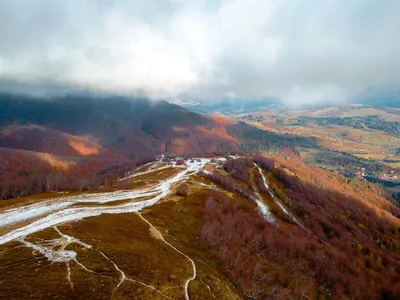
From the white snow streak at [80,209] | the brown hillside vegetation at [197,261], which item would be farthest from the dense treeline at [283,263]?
the white snow streak at [80,209]

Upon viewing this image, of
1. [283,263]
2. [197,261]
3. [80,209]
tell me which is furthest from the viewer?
[283,263]

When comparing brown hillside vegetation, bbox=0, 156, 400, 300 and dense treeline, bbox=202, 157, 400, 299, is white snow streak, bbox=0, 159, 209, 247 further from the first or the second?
dense treeline, bbox=202, 157, 400, 299

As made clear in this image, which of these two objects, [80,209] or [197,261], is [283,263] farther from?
[80,209]

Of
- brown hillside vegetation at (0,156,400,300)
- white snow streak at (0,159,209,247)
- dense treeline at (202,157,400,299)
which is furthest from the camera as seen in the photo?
dense treeline at (202,157,400,299)

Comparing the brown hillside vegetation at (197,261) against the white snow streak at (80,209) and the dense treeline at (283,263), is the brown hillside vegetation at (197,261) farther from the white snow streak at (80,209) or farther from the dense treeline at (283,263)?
the white snow streak at (80,209)

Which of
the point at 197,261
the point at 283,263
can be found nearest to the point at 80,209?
the point at 197,261

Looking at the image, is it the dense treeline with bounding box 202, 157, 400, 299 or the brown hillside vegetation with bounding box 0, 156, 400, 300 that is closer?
the brown hillside vegetation with bounding box 0, 156, 400, 300

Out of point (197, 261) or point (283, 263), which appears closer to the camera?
point (197, 261)

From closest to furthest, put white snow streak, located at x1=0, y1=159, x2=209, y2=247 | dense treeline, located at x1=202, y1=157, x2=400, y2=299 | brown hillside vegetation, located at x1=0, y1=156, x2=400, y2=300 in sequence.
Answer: brown hillside vegetation, located at x1=0, y1=156, x2=400, y2=300 → white snow streak, located at x1=0, y1=159, x2=209, y2=247 → dense treeline, located at x1=202, y1=157, x2=400, y2=299

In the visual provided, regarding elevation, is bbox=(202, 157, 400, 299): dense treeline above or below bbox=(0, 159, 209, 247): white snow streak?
below

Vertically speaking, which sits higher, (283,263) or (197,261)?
(197,261)

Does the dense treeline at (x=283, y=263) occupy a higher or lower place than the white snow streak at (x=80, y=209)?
lower

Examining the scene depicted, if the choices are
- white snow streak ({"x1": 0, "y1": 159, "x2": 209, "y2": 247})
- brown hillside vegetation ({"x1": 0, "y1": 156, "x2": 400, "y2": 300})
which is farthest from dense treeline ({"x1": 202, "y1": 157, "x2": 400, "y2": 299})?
white snow streak ({"x1": 0, "y1": 159, "x2": 209, "y2": 247})
